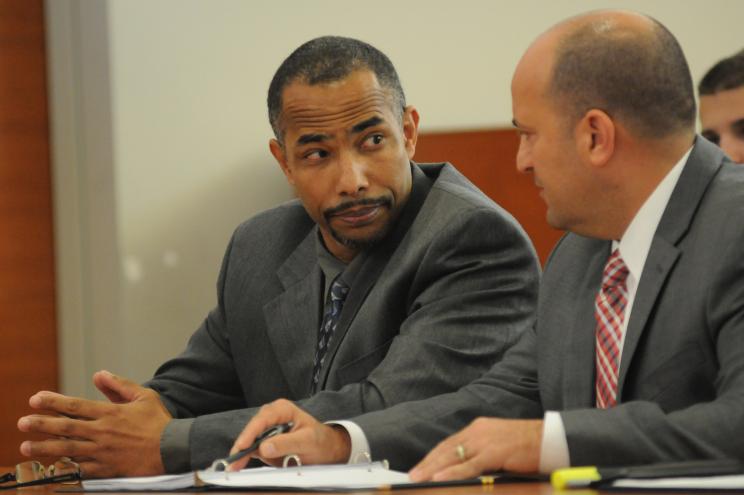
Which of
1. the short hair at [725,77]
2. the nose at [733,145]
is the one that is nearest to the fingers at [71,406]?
the nose at [733,145]

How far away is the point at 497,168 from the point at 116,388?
196cm

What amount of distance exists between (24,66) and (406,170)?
2356 millimetres

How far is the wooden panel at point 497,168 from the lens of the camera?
419cm

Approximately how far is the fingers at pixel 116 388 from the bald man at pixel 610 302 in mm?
660

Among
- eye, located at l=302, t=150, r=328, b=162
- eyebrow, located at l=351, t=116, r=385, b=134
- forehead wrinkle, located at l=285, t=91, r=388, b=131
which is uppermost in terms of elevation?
forehead wrinkle, located at l=285, t=91, r=388, b=131

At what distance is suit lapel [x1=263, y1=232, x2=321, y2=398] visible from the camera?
2730 mm

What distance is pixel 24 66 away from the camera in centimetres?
459

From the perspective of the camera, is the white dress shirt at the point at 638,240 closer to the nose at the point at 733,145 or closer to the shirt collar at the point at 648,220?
the shirt collar at the point at 648,220

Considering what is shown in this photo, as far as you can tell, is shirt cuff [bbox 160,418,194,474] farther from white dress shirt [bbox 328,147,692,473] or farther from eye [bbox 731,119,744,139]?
eye [bbox 731,119,744,139]

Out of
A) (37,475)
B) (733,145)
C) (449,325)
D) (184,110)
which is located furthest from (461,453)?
(184,110)

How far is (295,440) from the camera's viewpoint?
1977mm

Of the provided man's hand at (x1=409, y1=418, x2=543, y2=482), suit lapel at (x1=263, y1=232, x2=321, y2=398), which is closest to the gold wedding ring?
man's hand at (x1=409, y1=418, x2=543, y2=482)

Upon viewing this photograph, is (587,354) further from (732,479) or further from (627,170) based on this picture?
(732,479)

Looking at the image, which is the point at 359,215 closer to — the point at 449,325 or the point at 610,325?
the point at 449,325
